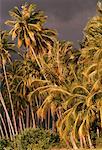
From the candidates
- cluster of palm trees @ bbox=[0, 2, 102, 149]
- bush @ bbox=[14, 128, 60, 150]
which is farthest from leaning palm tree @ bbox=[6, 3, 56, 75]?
bush @ bbox=[14, 128, 60, 150]

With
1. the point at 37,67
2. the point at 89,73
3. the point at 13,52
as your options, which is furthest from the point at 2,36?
the point at 89,73

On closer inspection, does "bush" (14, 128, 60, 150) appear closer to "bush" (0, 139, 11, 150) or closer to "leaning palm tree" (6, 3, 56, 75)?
"bush" (0, 139, 11, 150)

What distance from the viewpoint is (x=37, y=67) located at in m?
64.0

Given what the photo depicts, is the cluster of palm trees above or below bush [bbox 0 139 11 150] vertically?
above

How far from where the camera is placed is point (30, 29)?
5906 centimetres

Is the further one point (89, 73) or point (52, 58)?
point (52, 58)

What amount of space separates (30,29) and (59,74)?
30.5 ft

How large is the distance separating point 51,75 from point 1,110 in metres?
33.2

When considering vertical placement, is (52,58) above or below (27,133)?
above

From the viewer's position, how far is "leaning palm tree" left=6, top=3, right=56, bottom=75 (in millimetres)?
58344

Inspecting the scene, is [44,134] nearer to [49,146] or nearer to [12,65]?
[49,146]

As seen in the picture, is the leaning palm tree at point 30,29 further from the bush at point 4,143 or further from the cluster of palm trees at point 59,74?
the bush at point 4,143

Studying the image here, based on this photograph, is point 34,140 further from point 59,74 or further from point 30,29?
point 30,29

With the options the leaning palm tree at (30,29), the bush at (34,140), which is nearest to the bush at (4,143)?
the bush at (34,140)
